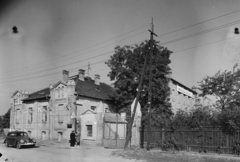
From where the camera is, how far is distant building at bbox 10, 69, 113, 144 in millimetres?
26247

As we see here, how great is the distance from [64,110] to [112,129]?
893 centimetres

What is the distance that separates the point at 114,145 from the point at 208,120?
8509mm

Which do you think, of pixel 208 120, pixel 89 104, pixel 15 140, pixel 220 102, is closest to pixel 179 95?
pixel 220 102

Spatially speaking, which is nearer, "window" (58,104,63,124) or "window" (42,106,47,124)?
"window" (58,104,63,124)

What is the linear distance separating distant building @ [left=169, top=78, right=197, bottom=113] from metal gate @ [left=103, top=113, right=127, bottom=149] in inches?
854

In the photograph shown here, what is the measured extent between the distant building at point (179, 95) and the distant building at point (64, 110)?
15.1 m

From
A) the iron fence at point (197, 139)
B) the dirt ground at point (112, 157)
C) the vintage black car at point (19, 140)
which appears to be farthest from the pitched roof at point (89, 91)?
the dirt ground at point (112, 157)

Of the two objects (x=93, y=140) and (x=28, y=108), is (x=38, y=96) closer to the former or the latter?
(x=28, y=108)

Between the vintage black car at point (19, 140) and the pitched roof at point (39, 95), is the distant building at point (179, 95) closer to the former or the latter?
the pitched roof at point (39, 95)

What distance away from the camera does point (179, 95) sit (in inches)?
1941

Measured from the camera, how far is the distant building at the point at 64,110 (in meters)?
26.2

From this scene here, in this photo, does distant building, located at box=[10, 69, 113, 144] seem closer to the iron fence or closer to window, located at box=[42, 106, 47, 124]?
window, located at box=[42, 106, 47, 124]

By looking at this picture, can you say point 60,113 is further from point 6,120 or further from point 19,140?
point 6,120

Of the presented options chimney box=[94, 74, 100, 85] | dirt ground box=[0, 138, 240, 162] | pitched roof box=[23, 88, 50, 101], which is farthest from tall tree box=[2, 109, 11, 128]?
dirt ground box=[0, 138, 240, 162]
